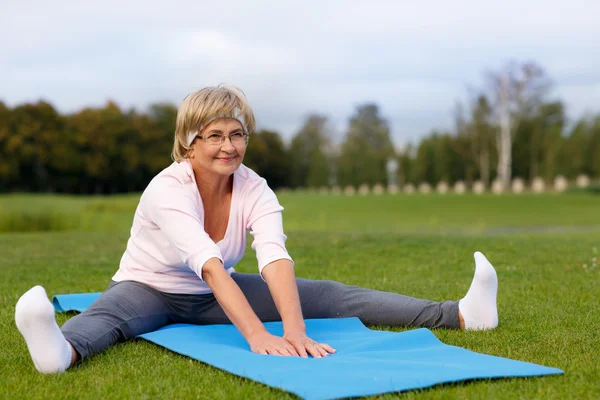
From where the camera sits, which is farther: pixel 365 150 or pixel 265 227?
pixel 365 150

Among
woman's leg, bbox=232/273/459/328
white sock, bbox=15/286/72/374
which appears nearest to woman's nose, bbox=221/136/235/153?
woman's leg, bbox=232/273/459/328

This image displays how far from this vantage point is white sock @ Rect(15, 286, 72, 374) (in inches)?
94.7

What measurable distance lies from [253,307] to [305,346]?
788 millimetres

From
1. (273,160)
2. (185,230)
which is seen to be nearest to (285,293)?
(185,230)

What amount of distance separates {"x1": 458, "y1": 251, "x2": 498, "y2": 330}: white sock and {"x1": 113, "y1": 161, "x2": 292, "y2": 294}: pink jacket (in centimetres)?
97

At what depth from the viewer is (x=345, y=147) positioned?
158ft

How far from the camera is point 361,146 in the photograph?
4844 centimetres

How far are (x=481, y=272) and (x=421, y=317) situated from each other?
470 mm

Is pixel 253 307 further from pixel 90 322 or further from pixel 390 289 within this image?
pixel 390 289

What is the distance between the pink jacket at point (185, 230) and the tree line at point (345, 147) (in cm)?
3099

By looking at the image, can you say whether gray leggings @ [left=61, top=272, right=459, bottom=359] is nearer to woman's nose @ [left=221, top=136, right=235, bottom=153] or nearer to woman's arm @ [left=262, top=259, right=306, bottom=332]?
woman's arm @ [left=262, top=259, right=306, bottom=332]

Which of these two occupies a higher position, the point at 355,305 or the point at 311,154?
the point at 355,305

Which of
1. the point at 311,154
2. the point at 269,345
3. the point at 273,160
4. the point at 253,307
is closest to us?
the point at 269,345

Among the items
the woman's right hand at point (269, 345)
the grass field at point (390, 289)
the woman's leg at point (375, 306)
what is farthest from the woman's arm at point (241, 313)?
the woman's leg at point (375, 306)
